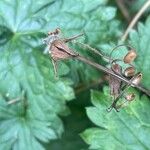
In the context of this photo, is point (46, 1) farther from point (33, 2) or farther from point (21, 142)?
point (21, 142)

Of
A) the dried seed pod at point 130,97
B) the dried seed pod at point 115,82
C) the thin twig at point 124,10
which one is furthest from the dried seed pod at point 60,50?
the thin twig at point 124,10

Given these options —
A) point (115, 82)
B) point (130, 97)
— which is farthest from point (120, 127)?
point (115, 82)

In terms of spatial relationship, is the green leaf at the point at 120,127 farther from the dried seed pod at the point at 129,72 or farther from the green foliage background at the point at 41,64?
the dried seed pod at the point at 129,72

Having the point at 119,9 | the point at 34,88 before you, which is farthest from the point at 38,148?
the point at 119,9

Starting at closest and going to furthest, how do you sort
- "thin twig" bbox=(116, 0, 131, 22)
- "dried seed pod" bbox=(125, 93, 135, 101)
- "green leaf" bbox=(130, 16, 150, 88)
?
"dried seed pod" bbox=(125, 93, 135, 101), "green leaf" bbox=(130, 16, 150, 88), "thin twig" bbox=(116, 0, 131, 22)

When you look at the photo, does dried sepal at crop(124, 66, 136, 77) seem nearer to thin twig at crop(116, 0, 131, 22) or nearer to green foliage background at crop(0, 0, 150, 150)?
green foliage background at crop(0, 0, 150, 150)

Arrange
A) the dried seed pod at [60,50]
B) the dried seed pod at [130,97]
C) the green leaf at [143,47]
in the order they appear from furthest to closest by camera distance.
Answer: the green leaf at [143,47] → the dried seed pod at [130,97] → the dried seed pod at [60,50]

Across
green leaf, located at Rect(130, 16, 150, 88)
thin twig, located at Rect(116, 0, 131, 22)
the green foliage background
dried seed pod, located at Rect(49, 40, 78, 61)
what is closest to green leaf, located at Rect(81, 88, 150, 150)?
the green foliage background
